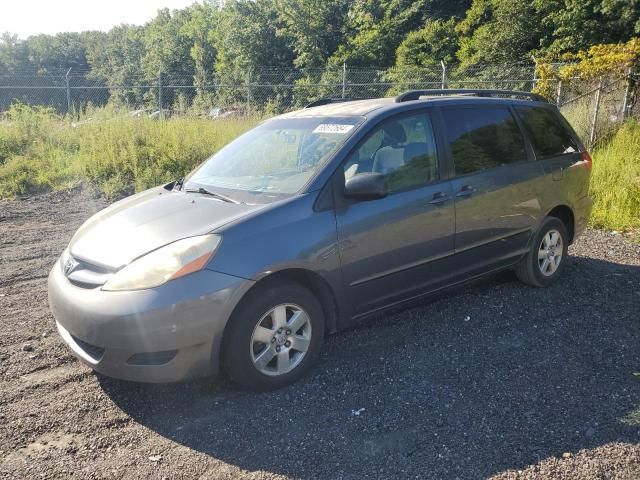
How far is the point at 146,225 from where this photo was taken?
3.42m

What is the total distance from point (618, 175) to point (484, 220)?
5499mm

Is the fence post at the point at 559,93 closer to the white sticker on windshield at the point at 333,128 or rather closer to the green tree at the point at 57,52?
the white sticker on windshield at the point at 333,128

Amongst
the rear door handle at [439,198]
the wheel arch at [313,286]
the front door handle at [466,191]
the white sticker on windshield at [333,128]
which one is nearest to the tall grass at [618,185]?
the front door handle at [466,191]

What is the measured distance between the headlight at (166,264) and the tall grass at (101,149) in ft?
21.9

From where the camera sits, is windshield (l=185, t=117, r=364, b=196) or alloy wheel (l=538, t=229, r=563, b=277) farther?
alloy wheel (l=538, t=229, r=563, b=277)

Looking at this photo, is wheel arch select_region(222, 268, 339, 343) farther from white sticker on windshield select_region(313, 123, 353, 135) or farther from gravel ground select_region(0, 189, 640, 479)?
white sticker on windshield select_region(313, 123, 353, 135)

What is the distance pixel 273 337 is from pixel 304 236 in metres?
0.65

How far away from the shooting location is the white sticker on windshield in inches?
150

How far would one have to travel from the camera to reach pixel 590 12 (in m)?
26.6

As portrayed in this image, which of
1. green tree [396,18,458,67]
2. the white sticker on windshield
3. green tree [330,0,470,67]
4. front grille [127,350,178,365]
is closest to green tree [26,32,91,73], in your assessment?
green tree [330,0,470,67]

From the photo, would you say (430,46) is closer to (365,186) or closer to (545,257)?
(545,257)

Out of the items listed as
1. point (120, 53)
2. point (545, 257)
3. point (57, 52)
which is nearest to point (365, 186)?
point (545, 257)

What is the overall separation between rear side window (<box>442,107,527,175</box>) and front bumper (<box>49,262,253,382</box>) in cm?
220

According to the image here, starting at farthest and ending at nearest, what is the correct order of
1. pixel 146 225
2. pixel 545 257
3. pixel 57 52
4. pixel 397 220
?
pixel 57 52, pixel 545 257, pixel 397 220, pixel 146 225
